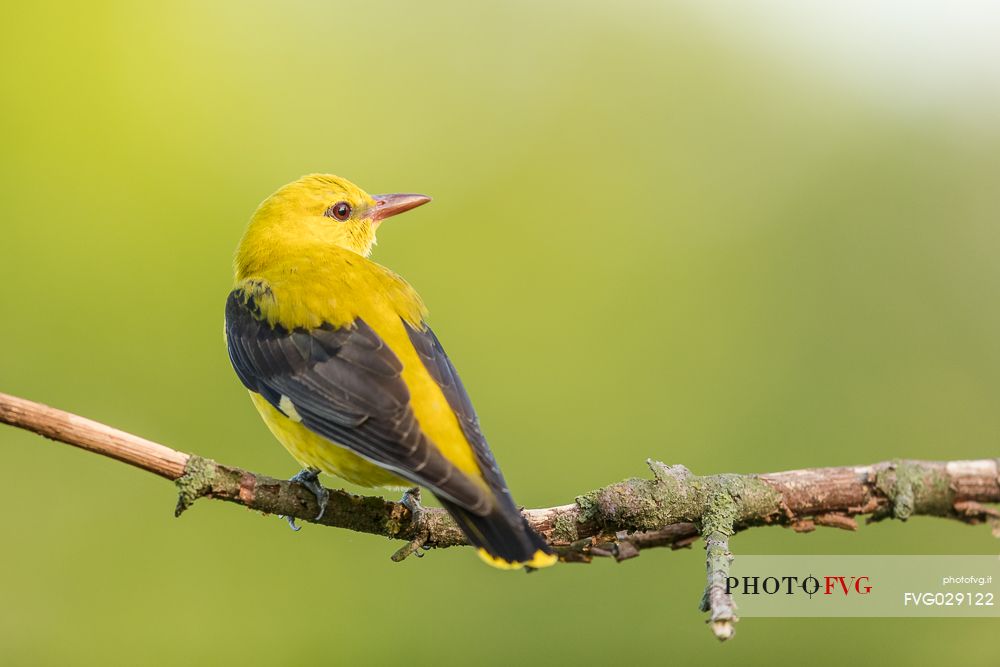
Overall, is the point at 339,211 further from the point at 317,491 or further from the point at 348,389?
the point at 317,491

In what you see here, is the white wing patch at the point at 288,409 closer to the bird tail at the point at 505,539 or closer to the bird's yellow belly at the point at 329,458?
the bird's yellow belly at the point at 329,458

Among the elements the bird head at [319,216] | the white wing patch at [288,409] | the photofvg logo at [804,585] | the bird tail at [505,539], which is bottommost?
the bird tail at [505,539]

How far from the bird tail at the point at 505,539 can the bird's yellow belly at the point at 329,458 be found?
0.47m

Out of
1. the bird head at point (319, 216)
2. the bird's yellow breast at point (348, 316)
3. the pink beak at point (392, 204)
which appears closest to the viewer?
the bird's yellow breast at point (348, 316)

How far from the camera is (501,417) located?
22.3 ft

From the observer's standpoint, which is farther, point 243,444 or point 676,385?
point 676,385

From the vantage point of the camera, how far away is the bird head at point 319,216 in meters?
5.29

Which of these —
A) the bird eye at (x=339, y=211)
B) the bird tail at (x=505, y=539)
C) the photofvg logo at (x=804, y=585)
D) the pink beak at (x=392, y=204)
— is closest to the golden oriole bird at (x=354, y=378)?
the bird tail at (x=505, y=539)

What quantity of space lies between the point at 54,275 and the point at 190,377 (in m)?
1.36

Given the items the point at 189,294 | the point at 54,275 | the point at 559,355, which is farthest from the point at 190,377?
the point at 559,355

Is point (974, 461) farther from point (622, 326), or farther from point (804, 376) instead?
point (622, 326)

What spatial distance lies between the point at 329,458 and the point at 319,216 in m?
1.92

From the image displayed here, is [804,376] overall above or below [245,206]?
below

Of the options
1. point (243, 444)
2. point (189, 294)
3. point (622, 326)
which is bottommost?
point (243, 444)
